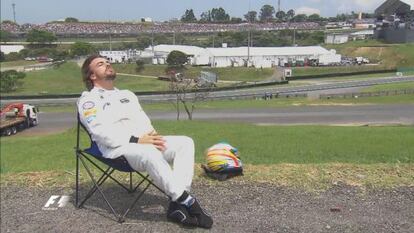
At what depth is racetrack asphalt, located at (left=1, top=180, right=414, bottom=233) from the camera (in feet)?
15.4


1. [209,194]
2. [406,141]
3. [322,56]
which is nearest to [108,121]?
[209,194]

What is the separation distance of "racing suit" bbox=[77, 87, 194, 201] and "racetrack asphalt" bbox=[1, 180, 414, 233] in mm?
503

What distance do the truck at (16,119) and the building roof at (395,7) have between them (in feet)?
357

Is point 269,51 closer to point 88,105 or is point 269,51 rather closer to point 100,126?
point 88,105

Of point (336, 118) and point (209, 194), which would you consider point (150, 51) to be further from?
point (209, 194)

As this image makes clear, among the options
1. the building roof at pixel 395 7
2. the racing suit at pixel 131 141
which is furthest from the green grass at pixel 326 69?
the racing suit at pixel 131 141

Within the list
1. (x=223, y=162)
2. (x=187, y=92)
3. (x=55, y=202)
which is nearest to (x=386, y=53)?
(x=187, y=92)

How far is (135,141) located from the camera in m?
4.66

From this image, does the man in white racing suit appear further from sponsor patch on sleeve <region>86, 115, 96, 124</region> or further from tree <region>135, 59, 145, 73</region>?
tree <region>135, 59, 145, 73</region>

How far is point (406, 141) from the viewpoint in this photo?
476 inches

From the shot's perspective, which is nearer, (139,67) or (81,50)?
(139,67)

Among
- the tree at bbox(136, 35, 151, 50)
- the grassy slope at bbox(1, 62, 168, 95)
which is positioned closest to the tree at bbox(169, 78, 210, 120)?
the grassy slope at bbox(1, 62, 168, 95)

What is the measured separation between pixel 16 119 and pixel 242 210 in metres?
32.0

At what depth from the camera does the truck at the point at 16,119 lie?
32219mm
